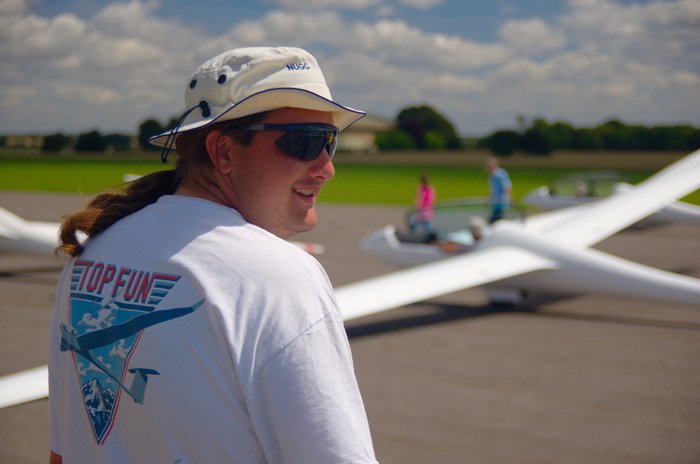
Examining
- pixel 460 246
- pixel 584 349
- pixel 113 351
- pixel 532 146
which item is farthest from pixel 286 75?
pixel 532 146

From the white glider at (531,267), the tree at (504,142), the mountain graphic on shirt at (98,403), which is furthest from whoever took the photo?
the tree at (504,142)

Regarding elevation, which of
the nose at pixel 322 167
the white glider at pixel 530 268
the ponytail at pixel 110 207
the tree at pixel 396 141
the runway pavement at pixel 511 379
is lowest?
the runway pavement at pixel 511 379

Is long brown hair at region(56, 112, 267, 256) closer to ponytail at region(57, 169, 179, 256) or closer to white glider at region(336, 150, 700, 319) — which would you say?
ponytail at region(57, 169, 179, 256)

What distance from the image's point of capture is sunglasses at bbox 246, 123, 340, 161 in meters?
1.58

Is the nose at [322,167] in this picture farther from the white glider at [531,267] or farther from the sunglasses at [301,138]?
the white glider at [531,267]

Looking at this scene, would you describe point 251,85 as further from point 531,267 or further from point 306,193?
point 531,267

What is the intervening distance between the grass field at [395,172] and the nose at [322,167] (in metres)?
26.0

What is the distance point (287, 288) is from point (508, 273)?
382 inches

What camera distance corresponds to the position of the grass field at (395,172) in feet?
152

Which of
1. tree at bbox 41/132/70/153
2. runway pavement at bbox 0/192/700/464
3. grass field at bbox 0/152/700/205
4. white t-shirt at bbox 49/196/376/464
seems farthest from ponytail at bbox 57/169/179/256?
tree at bbox 41/132/70/153

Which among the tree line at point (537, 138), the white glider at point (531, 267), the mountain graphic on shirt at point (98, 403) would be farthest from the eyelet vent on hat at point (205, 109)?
the tree line at point (537, 138)

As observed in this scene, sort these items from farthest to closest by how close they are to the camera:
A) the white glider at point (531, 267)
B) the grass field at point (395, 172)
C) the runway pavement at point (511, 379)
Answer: the grass field at point (395, 172), the white glider at point (531, 267), the runway pavement at point (511, 379)

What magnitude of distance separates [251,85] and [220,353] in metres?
0.59

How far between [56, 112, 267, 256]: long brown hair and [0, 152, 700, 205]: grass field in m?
25.8
